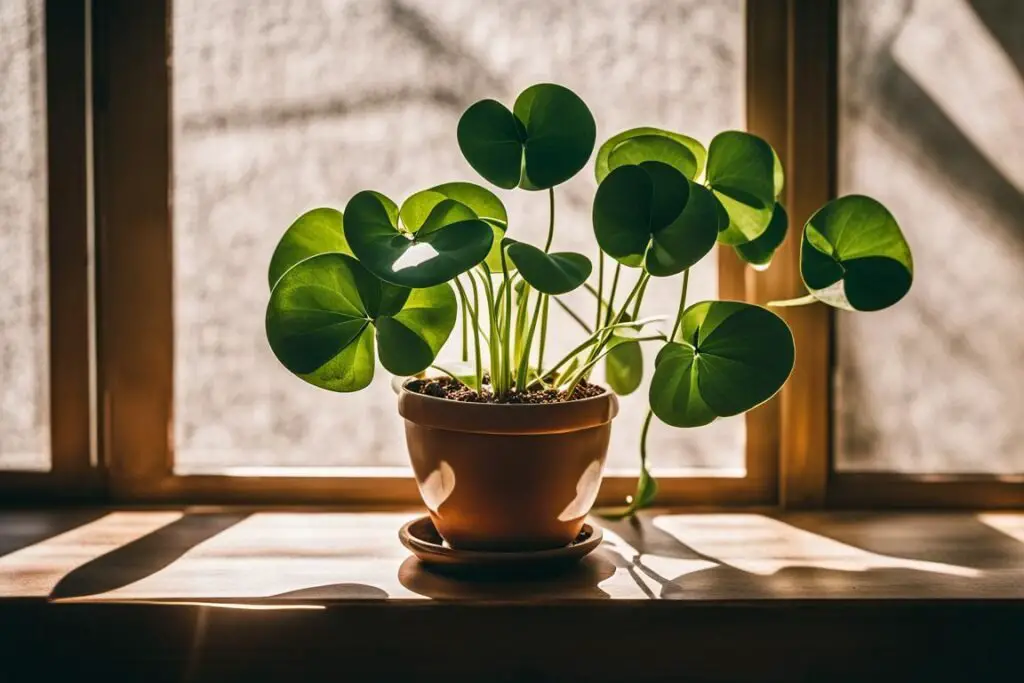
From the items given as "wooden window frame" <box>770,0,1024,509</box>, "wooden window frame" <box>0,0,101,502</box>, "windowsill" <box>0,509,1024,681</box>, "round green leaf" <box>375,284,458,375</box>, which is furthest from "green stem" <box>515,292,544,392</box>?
"wooden window frame" <box>0,0,101,502</box>

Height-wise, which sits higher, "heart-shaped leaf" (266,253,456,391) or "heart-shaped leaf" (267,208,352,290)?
"heart-shaped leaf" (267,208,352,290)

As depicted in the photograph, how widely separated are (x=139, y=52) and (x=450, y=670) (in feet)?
3.08

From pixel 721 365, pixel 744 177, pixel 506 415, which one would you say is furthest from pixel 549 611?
pixel 744 177

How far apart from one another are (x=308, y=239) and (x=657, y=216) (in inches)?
15.1

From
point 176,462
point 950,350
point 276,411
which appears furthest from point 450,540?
point 950,350

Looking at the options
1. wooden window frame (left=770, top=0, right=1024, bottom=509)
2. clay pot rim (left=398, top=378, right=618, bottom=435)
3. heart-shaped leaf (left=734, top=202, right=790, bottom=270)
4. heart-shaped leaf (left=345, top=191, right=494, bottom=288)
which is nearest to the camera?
heart-shaped leaf (left=345, top=191, right=494, bottom=288)

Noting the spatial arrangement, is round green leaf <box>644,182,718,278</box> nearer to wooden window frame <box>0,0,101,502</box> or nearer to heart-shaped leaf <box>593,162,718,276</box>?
heart-shaped leaf <box>593,162,718,276</box>

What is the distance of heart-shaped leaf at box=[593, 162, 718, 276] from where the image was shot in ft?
2.92

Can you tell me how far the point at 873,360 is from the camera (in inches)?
48.6

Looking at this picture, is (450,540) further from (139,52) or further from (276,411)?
(139,52)

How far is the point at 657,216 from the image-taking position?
90cm

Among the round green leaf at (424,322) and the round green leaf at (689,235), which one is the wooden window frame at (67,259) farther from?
the round green leaf at (689,235)

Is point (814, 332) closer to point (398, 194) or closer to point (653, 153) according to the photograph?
point (653, 153)

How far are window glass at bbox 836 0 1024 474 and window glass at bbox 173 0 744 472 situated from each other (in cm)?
20
